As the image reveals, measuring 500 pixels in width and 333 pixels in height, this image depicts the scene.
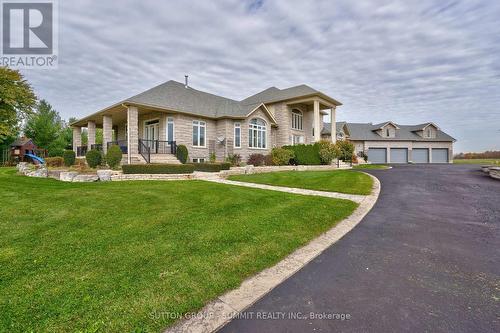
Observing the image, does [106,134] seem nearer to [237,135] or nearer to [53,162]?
[53,162]

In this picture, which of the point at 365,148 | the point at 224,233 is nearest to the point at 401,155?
the point at 365,148

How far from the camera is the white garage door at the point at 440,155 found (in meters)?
37.9

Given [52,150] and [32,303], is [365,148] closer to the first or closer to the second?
[32,303]

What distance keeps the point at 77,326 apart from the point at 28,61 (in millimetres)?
18375

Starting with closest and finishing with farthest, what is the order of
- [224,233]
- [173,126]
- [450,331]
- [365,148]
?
[450,331] < [224,233] < [173,126] < [365,148]

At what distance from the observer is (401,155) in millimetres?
38156

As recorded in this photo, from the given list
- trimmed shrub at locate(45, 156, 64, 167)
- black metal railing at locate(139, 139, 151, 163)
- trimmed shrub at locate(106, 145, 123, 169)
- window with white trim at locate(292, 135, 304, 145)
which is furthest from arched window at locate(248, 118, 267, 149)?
trimmed shrub at locate(45, 156, 64, 167)

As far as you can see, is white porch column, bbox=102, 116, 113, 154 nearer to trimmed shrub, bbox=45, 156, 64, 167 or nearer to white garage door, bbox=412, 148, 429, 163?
trimmed shrub, bbox=45, 156, 64, 167

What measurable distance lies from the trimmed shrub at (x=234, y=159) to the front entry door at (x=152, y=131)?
5796mm

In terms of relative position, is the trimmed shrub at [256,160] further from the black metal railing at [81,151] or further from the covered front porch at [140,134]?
the black metal railing at [81,151]

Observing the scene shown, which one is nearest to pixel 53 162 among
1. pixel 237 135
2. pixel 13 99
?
pixel 13 99

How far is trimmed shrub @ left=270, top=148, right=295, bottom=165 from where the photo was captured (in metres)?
20.7

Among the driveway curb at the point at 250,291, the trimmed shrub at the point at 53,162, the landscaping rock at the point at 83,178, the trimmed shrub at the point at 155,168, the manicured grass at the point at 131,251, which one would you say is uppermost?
the trimmed shrub at the point at 53,162

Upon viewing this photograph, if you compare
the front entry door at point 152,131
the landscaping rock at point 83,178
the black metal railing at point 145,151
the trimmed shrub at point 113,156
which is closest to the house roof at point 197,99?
the front entry door at point 152,131
